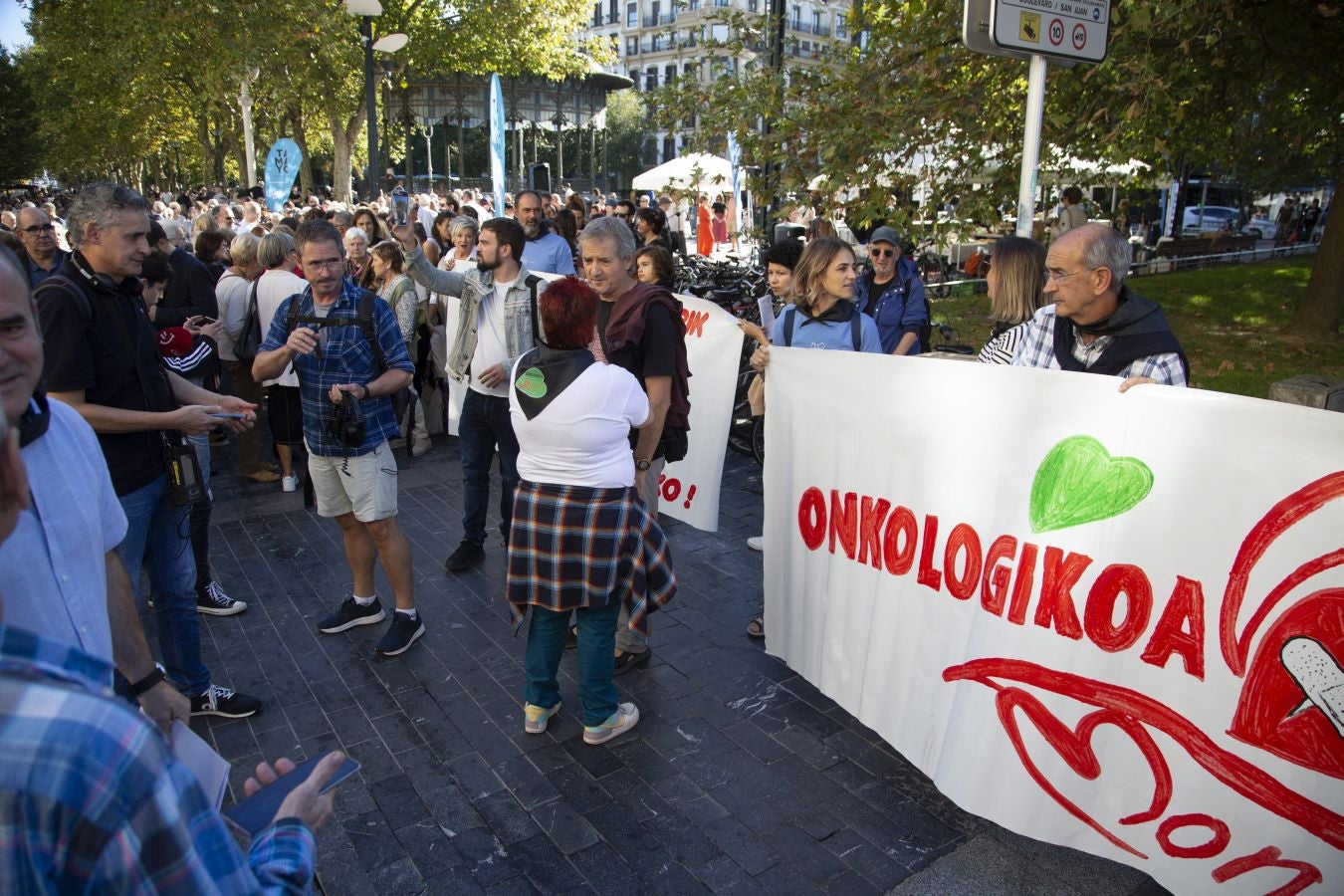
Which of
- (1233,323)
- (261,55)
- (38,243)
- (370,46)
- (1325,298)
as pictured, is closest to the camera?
(38,243)

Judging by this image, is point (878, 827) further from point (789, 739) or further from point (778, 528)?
point (778, 528)

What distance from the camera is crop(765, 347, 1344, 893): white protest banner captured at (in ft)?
7.64

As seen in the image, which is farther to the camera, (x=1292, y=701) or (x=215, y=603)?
(x=215, y=603)

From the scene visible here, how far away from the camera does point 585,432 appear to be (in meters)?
3.33

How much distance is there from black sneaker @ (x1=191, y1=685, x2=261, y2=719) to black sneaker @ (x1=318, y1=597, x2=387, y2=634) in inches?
30.8

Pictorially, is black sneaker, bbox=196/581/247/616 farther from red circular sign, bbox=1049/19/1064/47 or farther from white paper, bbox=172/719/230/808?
red circular sign, bbox=1049/19/1064/47

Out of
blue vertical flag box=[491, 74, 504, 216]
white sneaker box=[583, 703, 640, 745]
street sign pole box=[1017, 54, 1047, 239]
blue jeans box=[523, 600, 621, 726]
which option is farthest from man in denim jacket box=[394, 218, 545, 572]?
blue vertical flag box=[491, 74, 504, 216]

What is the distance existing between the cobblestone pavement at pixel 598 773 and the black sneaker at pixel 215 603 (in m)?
0.06

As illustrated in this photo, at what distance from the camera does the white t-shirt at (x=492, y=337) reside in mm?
5191

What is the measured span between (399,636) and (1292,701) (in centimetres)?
358

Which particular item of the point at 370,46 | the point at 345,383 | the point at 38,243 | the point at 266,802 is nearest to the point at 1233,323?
the point at 345,383

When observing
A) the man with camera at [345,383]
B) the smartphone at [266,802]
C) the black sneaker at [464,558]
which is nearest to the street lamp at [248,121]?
the black sneaker at [464,558]

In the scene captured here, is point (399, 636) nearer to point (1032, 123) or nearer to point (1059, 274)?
point (1059, 274)

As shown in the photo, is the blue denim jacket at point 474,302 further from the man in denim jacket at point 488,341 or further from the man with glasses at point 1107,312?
the man with glasses at point 1107,312
